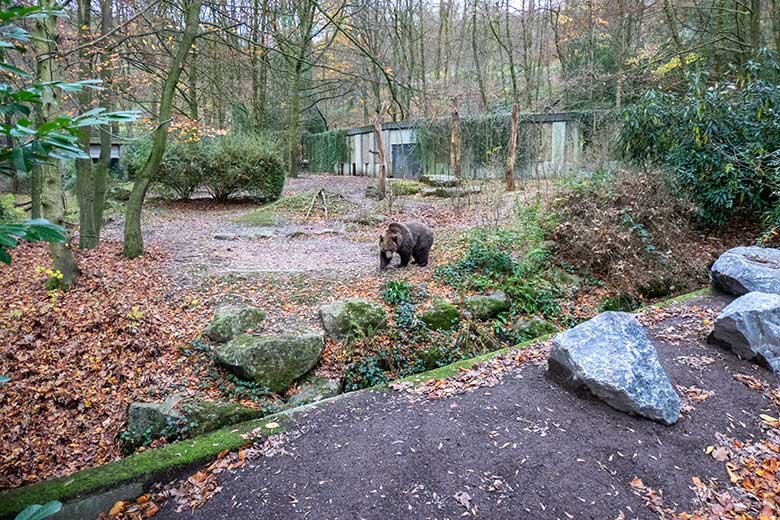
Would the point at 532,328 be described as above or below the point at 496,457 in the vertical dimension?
above

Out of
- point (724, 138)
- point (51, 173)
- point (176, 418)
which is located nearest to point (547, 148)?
Answer: point (724, 138)

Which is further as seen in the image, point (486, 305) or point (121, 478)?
point (486, 305)

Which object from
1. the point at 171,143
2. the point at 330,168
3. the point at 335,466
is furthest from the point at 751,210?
the point at 330,168

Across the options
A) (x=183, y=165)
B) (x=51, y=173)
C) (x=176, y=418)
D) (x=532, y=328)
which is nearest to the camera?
(x=176, y=418)

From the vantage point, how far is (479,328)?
560 cm

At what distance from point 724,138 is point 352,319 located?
6.92 m

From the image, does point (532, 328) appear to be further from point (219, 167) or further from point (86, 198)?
point (219, 167)

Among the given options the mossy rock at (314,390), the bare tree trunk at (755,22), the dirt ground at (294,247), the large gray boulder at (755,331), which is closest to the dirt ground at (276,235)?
the dirt ground at (294,247)

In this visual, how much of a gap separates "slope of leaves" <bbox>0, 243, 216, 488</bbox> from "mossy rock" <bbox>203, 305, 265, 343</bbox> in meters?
0.27

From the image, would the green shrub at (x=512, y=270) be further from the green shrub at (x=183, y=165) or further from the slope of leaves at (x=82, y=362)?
the green shrub at (x=183, y=165)

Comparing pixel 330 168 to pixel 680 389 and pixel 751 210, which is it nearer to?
pixel 751 210

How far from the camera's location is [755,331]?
14.0 feet

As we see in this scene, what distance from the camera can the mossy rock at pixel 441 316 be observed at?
18.3 feet

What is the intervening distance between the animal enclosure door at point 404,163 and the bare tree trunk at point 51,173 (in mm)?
12989
